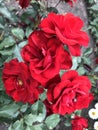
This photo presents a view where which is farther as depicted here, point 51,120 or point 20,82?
point 51,120

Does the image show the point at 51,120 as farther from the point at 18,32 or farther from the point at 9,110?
the point at 18,32

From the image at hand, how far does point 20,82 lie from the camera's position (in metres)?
1.16

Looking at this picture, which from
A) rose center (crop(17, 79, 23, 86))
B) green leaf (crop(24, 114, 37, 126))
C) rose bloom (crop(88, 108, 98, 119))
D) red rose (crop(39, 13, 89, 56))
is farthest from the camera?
rose bloom (crop(88, 108, 98, 119))

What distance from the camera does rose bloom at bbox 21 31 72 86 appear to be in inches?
40.1

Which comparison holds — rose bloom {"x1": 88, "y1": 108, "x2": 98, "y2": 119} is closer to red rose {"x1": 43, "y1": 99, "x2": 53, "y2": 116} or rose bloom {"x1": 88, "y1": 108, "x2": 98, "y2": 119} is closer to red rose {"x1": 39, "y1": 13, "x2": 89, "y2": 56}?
red rose {"x1": 43, "y1": 99, "x2": 53, "y2": 116}

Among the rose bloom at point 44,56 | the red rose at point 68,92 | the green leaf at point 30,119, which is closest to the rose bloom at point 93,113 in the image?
the green leaf at point 30,119

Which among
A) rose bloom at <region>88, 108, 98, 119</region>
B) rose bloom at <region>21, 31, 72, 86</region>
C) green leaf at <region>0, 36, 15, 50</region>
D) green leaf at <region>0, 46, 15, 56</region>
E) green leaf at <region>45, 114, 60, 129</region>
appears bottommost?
rose bloom at <region>88, 108, 98, 119</region>

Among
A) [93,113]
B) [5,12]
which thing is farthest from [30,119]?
[93,113]

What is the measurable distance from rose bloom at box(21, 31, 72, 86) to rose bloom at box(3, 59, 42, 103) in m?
0.05

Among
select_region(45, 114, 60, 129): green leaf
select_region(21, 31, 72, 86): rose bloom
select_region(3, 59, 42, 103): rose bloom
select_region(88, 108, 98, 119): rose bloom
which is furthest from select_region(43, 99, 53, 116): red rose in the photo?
select_region(88, 108, 98, 119): rose bloom

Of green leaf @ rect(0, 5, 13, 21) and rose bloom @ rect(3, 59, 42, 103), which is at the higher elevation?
green leaf @ rect(0, 5, 13, 21)

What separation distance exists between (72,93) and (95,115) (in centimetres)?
139

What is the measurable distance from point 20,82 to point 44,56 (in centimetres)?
17

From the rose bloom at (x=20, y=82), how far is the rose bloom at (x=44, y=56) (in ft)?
0.16
